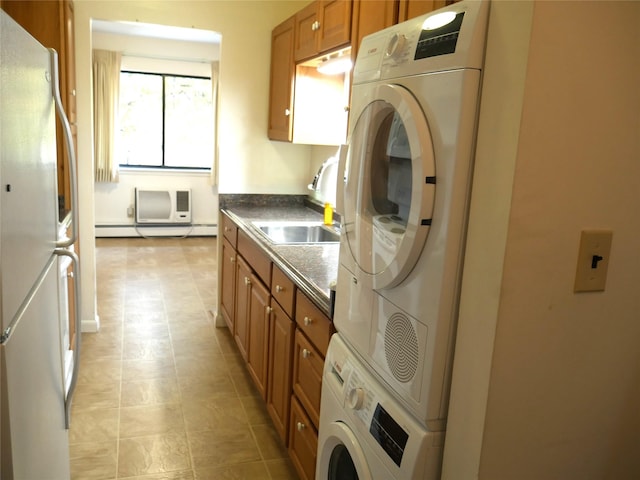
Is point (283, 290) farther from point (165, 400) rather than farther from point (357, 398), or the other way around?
point (165, 400)

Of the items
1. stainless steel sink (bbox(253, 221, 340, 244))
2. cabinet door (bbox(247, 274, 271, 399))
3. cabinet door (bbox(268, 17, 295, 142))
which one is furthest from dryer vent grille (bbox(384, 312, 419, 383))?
cabinet door (bbox(268, 17, 295, 142))

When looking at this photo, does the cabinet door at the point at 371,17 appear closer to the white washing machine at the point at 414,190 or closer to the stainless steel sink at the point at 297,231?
the white washing machine at the point at 414,190

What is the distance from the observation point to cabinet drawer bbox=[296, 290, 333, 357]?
1849mm

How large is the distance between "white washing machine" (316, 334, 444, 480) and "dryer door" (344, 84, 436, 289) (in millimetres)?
298

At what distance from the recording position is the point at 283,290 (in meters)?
2.33

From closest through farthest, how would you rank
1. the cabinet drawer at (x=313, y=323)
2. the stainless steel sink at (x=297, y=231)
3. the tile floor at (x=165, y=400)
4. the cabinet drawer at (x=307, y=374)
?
the cabinet drawer at (x=313, y=323) → the cabinet drawer at (x=307, y=374) → the tile floor at (x=165, y=400) → the stainless steel sink at (x=297, y=231)

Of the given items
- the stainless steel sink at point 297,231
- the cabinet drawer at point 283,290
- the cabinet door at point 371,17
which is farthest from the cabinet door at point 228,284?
the cabinet door at point 371,17

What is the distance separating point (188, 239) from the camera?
7.04 meters

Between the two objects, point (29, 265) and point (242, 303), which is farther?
point (242, 303)

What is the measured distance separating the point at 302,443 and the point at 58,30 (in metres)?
2.59

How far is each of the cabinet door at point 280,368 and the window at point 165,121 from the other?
483 cm

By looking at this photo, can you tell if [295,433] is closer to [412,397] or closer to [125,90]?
[412,397]

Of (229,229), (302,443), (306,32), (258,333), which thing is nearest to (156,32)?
(229,229)

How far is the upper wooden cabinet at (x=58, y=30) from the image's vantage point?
9.88 feet
